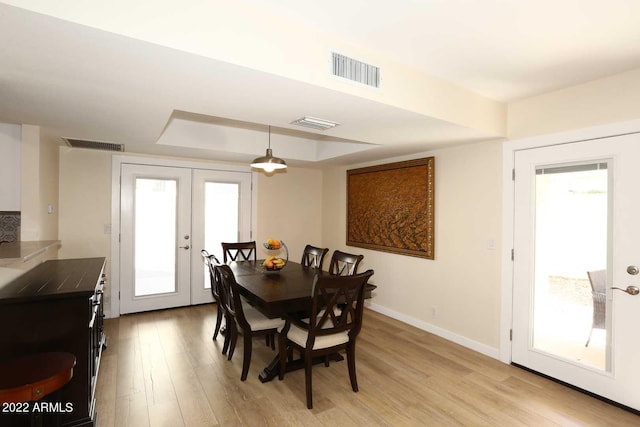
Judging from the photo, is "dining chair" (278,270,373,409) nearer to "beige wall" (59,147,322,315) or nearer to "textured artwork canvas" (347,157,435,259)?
"textured artwork canvas" (347,157,435,259)

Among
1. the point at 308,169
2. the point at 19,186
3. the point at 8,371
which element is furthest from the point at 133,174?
the point at 8,371

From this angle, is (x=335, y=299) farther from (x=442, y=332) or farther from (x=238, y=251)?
(x=238, y=251)

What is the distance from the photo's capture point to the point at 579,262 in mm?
2709

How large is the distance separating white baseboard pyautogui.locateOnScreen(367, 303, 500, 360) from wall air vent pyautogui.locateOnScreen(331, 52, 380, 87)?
291 cm

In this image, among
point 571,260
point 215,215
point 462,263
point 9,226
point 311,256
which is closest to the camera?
point 571,260

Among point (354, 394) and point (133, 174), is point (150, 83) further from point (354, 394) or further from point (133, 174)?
point (133, 174)

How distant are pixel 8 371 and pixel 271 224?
3.97 metres

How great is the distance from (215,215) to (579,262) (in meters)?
4.44

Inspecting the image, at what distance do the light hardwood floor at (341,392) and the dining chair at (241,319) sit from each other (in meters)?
0.22

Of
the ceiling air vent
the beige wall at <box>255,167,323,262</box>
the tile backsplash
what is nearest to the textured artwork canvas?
the beige wall at <box>255,167,323,262</box>

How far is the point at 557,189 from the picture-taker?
283cm

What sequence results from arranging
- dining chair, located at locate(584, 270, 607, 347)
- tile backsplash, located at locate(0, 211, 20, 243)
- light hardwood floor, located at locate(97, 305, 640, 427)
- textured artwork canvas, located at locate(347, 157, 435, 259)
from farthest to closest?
textured artwork canvas, located at locate(347, 157, 435, 259), tile backsplash, located at locate(0, 211, 20, 243), dining chair, located at locate(584, 270, 607, 347), light hardwood floor, located at locate(97, 305, 640, 427)

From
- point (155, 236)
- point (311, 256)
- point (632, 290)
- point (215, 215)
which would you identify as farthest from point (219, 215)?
point (632, 290)

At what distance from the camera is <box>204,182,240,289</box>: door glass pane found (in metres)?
4.95
